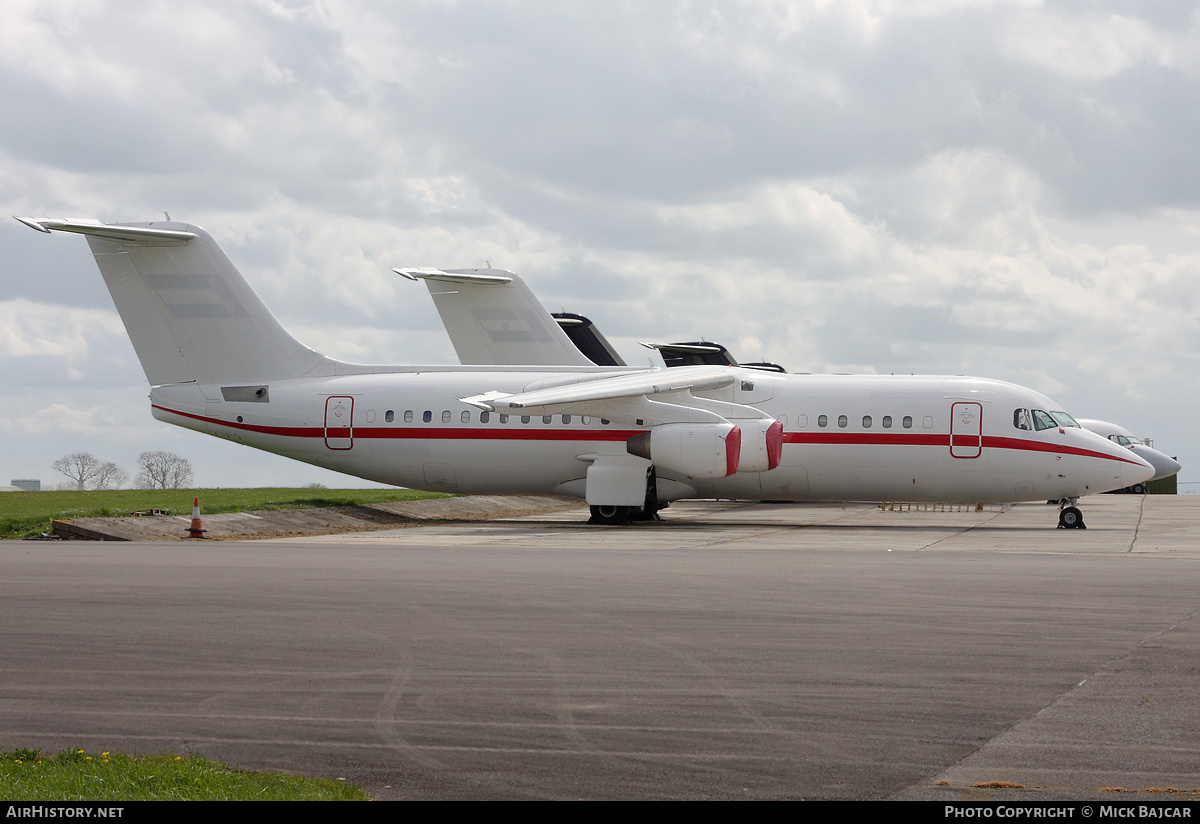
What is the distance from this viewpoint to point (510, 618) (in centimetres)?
1200

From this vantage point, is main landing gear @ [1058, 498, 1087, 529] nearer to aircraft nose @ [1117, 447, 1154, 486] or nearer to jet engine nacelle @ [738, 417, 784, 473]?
aircraft nose @ [1117, 447, 1154, 486]

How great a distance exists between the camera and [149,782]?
6070 millimetres

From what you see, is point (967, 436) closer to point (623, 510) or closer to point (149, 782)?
point (623, 510)

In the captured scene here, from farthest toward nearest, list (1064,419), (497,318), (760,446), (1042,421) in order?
1. (497,318)
2. (1064,419)
3. (1042,421)
4. (760,446)

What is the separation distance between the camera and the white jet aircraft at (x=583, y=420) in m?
29.0

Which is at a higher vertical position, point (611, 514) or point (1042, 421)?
point (1042, 421)

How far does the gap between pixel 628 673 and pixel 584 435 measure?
2148 centimetres

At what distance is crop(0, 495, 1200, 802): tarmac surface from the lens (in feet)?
21.6

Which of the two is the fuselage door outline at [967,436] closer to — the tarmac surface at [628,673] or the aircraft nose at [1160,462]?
the tarmac surface at [628,673]

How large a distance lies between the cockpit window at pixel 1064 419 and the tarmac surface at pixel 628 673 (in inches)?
457

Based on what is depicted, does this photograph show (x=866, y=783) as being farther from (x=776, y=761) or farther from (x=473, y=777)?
(x=473, y=777)

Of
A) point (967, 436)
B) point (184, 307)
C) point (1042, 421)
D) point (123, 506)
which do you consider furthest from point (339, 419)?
point (1042, 421)

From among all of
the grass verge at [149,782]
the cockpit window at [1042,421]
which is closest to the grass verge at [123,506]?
the cockpit window at [1042,421]
